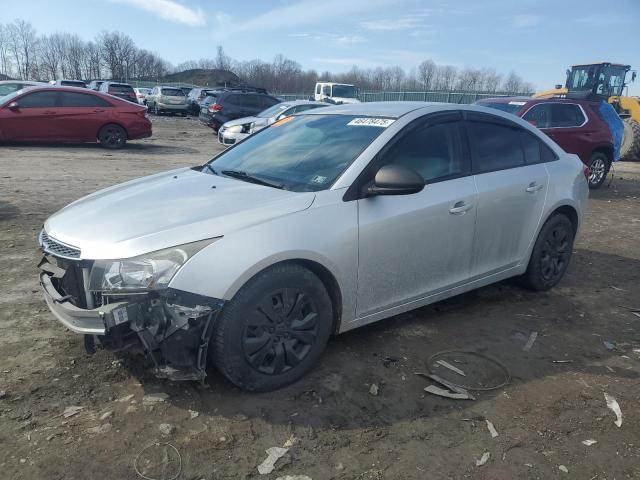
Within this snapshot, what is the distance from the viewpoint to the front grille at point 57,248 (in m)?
2.79

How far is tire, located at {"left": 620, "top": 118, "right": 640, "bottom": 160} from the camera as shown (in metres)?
16.4

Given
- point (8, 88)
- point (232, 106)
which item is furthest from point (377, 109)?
point (232, 106)

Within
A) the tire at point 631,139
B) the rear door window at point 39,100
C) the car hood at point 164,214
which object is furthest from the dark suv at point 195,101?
the car hood at point 164,214

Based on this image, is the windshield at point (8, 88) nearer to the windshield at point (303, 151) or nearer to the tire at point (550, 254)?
the windshield at point (303, 151)

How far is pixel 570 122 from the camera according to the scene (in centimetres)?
1037

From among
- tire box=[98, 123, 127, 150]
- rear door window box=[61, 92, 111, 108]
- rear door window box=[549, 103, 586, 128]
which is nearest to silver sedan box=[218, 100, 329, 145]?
tire box=[98, 123, 127, 150]

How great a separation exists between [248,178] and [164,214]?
0.80 m

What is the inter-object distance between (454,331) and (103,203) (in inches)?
107

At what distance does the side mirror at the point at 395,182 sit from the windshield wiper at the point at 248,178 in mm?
614

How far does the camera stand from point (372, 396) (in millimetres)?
3061

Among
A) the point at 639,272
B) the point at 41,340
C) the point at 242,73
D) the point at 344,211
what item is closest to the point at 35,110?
the point at 41,340

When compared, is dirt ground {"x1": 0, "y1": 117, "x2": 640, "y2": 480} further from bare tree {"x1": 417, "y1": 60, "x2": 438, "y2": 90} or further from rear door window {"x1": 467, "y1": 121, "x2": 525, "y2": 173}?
bare tree {"x1": 417, "y1": 60, "x2": 438, "y2": 90}

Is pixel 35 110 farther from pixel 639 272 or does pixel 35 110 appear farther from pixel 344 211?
Answer: pixel 639 272

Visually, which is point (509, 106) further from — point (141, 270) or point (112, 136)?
point (112, 136)
